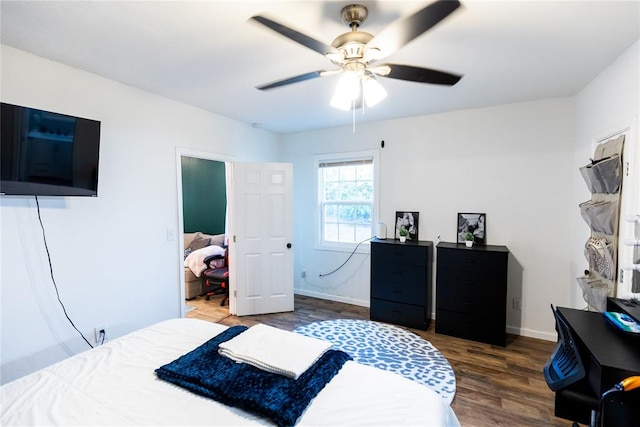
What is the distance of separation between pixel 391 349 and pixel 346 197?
2.11 m

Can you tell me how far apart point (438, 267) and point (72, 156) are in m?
3.46

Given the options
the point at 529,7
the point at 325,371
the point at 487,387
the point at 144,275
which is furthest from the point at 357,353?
the point at 529,7

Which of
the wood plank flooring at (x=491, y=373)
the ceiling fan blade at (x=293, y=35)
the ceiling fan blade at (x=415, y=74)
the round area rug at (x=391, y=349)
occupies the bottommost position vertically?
the wood plank flooring at (x=491, y=373)

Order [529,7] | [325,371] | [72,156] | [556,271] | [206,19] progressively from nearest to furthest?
[325,371], [529,7], [206,19], [72,156], [556,271]

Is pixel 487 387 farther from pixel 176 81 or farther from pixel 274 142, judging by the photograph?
pixel 274 142

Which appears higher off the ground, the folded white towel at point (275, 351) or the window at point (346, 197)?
the window at point (346, 197)

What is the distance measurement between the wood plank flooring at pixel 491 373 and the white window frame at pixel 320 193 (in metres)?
0.91

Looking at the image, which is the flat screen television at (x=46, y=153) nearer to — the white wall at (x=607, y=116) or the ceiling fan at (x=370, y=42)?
the ceiling fan at (x=370, y=42)

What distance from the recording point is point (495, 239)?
329 centimetres

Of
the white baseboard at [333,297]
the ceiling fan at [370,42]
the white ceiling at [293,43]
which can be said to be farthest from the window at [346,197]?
the ceiling fan at [370,42]

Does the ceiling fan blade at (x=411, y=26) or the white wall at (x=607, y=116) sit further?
the white wall at (x=607, y=116)

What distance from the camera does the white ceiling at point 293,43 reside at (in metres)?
1.57

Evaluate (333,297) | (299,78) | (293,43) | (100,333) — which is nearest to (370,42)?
(299,78)

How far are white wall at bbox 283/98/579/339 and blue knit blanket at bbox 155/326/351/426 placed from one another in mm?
2634
